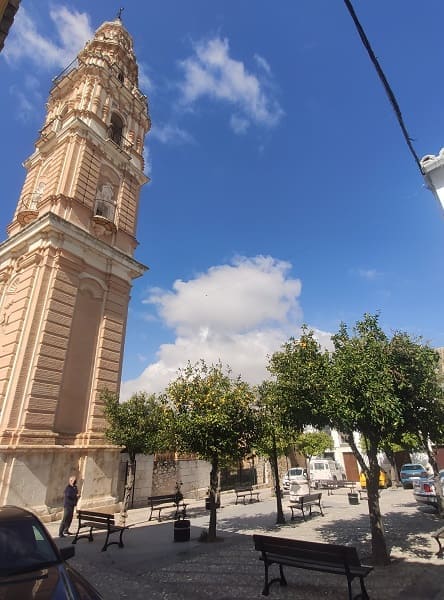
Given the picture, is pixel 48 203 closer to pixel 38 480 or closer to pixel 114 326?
pixel 114 326

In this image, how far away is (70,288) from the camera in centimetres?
1761

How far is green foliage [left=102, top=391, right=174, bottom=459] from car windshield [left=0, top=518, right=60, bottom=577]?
9.56 m

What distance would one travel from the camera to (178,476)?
71.7 feet

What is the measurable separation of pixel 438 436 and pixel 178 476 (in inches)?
632

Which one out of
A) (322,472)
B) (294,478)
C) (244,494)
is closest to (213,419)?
(244,494)

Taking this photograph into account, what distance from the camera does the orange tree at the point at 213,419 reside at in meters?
11.5

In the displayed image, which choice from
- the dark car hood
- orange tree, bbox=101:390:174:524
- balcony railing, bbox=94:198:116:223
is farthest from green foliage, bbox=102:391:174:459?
balcony railing, bbox=94:198:116:223

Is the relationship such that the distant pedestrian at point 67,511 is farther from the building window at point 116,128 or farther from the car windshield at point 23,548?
the building window at point 116,128

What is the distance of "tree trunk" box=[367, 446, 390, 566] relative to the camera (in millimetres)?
8266

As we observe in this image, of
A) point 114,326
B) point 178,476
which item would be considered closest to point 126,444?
point 114,326

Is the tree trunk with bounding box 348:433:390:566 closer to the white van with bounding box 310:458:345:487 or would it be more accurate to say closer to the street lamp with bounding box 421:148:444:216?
the street lamp with bounding box 421:148:444:216

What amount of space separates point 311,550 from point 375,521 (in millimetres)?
2833

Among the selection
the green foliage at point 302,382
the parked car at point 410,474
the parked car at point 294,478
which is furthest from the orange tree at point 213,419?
the parked car at point 410,474

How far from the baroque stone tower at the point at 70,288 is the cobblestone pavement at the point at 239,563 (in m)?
2.85
